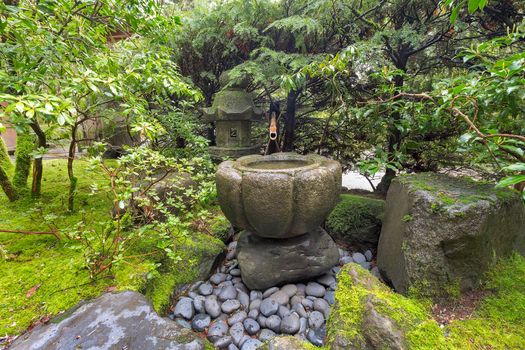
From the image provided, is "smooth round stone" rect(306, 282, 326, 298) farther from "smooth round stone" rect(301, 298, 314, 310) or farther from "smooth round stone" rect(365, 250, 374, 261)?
"smooth round stone" rect(365, 250, 374, 261)

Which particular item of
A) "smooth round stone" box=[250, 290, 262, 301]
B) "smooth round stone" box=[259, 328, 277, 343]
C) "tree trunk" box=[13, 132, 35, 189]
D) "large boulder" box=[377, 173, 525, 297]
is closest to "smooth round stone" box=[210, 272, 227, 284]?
"smooth round stone" box=[250, 290, 262, 301]

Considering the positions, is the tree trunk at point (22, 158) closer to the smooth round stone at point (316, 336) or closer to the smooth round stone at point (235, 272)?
the smooth round stone at point (235, 272)

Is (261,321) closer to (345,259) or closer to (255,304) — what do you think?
(255,304)

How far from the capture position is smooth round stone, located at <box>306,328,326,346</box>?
185 cm

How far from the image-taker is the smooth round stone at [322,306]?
2.11 m

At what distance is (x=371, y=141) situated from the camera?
385cm

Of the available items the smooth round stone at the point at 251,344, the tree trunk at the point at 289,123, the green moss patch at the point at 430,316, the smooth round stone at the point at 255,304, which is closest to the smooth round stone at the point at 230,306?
the smooth round stone at the point at 255,304

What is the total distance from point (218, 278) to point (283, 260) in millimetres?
722

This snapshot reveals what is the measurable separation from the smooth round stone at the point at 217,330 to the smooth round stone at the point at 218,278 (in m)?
0.50

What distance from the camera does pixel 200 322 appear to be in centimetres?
203

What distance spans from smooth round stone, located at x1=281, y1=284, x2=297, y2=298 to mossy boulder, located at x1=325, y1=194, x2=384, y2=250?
1.08 meters

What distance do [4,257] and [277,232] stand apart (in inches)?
96.3

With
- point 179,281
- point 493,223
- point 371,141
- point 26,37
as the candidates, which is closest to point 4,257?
point 179,281

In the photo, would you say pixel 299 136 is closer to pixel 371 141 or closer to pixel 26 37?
pixel 371 141
